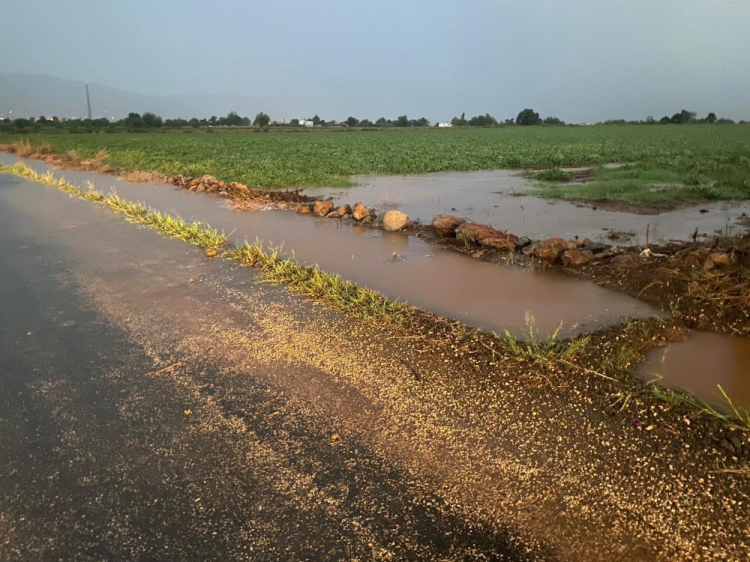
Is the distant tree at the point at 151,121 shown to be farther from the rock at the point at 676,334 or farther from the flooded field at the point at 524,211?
the rock at the point at 676,334

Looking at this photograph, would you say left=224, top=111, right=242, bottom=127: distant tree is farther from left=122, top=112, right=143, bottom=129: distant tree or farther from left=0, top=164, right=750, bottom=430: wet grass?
left=0, top=164, right=750, bottom=430: wet grass

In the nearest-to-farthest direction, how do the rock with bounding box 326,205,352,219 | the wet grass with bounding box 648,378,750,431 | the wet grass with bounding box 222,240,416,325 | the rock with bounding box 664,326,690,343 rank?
the wet grass with bounding box 648,378,750,431
the rock with bounding box 664,326,690,343
the wet grass with bounding box 222,240,416,325
the rock with bounding box 326,205,352,219

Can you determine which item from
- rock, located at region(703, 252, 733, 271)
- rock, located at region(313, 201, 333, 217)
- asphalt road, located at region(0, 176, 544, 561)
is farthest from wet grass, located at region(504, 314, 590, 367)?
rock, located at region(313, 201, 333, 217)

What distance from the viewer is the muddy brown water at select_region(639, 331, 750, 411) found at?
12.5 feet

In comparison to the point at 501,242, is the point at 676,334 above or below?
below

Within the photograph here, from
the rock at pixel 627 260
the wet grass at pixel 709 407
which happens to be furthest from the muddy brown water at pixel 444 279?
the wet grass at pixel 709 407

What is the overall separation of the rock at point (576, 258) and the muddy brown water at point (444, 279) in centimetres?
34

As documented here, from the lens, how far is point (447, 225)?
8906 millimetres

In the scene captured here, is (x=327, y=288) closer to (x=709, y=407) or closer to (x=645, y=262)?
(x=709, y=407)

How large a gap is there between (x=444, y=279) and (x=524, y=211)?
5.97 meters

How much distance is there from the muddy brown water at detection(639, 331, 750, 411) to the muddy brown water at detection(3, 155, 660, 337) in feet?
2.24

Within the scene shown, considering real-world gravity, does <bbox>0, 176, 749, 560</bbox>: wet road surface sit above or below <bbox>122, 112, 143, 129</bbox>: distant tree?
below

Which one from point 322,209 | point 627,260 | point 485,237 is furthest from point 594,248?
point 322,209

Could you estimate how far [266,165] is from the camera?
72.7 ft
